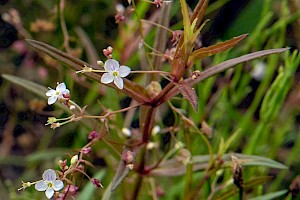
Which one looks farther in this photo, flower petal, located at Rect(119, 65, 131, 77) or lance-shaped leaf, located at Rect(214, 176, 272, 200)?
lance-shaped leaf, located at Rect(214, 176, 272, 200)

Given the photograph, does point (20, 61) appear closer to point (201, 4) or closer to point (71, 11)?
point (71, 11)

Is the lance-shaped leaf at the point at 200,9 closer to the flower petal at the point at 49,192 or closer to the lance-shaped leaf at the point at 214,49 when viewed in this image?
the lance-shaped leaf at the point at 214,49

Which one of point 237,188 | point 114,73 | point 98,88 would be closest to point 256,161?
point 237,188

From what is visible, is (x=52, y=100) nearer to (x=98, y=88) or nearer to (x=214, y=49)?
(x=214, y=49)

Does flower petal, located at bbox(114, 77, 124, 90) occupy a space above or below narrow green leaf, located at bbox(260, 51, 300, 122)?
below

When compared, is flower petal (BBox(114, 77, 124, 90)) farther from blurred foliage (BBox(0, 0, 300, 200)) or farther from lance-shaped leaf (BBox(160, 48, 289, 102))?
blurred foliage (BBox(0, 0, 300, 200))

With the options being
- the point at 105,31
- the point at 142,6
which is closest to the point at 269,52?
the point at 142,6

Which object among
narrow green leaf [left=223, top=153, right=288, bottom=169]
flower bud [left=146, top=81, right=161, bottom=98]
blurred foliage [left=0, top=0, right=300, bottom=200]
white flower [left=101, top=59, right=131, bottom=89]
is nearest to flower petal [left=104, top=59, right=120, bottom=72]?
white flower [left=101, top=59, right=131, bottom=89]
